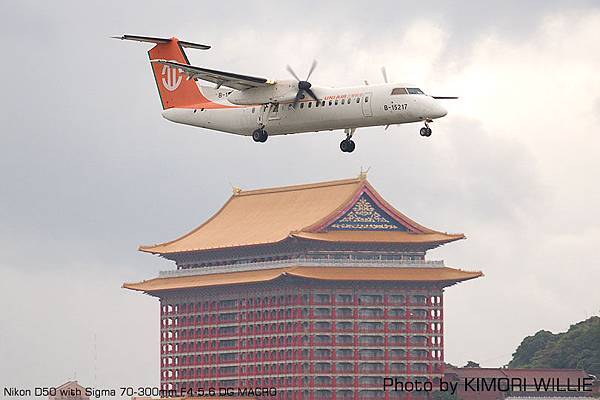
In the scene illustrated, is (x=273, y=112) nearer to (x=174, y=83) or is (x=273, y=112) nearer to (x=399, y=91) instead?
(x=399, y=91)

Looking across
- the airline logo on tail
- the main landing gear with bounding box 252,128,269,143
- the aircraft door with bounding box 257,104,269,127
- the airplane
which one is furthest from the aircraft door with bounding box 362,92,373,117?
the airline logo on tail

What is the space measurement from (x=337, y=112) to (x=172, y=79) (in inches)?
687

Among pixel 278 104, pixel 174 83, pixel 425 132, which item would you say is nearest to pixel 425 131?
pixel 425 132

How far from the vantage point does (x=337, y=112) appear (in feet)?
387

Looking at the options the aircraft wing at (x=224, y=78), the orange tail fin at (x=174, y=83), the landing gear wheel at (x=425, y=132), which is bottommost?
the landing gear wheel at (x=425, y=132)

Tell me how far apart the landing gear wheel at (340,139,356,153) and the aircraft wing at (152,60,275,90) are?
6.09 meters

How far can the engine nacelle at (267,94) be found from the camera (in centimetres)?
12169

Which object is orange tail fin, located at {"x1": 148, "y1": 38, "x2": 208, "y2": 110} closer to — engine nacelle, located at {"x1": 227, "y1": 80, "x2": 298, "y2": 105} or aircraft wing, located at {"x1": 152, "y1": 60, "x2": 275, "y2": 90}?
engine nacelle, located at {"x1": 227, "y1": 80, "x2": 298, "y2": 105}

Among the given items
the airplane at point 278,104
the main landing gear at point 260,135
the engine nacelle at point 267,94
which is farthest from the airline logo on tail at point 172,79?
the main landing gear at point 260,135

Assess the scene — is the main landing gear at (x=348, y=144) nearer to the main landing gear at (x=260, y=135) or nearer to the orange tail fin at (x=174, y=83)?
the main landing gear at (x=260, y=135)

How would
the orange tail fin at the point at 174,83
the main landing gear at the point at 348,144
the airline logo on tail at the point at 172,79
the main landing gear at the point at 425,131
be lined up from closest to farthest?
the main landing gear at the point at 425,131 → the main landing gear at the point at 348,144 → the orange tail fin at the point at 174,83 → the airline logo on tail at the point at 172,79

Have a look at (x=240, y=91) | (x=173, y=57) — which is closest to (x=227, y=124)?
(x=240, y=91)

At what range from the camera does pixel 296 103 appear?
395ft

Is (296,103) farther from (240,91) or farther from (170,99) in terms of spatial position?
(170,99)
